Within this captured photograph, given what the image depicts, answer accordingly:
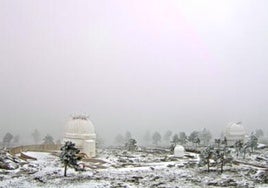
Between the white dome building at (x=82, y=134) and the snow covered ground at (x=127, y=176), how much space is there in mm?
9405

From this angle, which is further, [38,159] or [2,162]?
[38,159]

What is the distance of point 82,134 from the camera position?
7962cm

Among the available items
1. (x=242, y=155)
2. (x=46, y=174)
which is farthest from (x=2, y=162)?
(x=242, y=155)

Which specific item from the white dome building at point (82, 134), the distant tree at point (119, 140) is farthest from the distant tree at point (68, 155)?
the distant tree at point (119, 140)

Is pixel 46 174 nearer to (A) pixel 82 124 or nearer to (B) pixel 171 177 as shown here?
(B) pixel 171 177

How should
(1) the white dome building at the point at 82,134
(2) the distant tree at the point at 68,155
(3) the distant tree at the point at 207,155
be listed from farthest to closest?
1. (1) the white dome building at the point at 82,134
2. (3) the distant tree at the point at 207,155
3. (2) the distant tree at the point at 68,155

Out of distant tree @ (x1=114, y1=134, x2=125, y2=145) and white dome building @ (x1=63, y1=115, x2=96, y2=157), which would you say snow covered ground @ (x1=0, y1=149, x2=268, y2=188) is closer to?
white dome building @ (x1=63, y1=115, x2=96, y2=157)

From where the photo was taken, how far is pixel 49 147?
291 feet

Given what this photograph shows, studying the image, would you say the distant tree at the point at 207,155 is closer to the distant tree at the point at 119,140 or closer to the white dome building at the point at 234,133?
the white dome building at the point at 234,133

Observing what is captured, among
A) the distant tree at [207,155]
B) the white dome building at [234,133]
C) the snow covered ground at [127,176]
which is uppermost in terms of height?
the white dome building at [234,133]

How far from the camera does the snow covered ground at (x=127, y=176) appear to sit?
4584 cm

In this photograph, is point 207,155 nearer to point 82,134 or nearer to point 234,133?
point 82,134

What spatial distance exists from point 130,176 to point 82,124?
31035 mm

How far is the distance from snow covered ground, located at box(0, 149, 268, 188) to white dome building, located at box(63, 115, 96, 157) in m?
9.40
